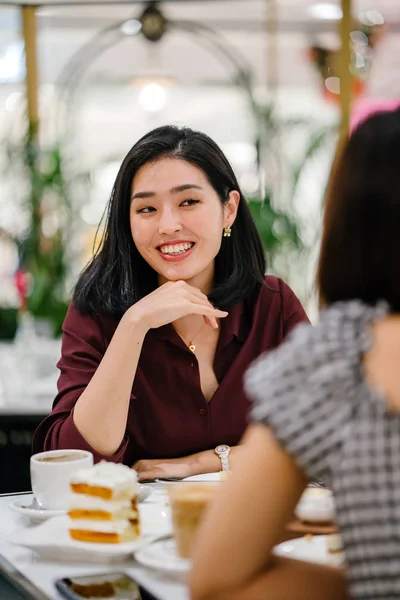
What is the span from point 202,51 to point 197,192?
312 cm

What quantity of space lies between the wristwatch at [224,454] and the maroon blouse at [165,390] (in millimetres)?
76

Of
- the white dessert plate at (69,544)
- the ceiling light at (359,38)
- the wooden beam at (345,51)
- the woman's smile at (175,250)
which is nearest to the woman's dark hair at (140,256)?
the woman's smile at (175,250)

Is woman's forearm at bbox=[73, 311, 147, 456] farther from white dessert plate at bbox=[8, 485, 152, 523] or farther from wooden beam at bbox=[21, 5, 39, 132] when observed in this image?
wooden beam at bbox=[21, 5, 39, 132]

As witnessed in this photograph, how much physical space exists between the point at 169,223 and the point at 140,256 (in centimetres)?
23

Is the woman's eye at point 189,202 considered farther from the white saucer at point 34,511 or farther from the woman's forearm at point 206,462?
the white saucer at point 34,511

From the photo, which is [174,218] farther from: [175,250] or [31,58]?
[31,58]

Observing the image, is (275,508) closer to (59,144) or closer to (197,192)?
(197,192)

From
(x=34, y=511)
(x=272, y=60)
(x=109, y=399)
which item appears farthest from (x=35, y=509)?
(x=272, y=60)

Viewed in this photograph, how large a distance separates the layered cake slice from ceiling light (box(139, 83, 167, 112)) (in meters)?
4.05

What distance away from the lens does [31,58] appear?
17.5 feet

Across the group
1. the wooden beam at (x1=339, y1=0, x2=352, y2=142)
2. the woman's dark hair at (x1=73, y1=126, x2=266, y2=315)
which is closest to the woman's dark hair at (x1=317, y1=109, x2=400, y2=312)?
the woman's dark hair at (x1=73, y1=126, x2=266, y2=315)

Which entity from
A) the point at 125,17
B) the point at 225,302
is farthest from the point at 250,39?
the point at 225,302

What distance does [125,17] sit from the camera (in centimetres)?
520

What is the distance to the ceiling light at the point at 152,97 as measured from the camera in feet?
17.6
